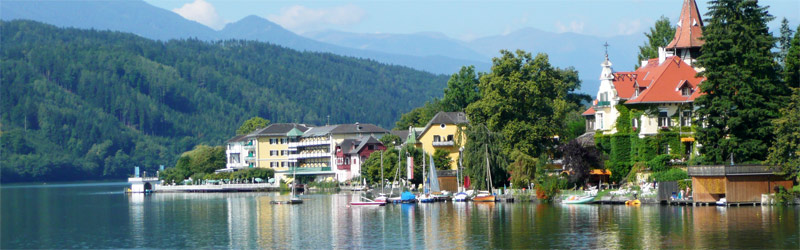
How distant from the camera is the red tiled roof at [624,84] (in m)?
88.4

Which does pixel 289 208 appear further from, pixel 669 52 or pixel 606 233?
pixel 606 233

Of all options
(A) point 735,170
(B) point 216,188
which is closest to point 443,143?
(B) point 216,188

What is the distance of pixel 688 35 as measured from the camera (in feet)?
295

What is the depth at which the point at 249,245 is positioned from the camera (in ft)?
194

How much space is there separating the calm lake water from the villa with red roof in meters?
9.16

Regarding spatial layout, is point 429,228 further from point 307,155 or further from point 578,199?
point 307,155

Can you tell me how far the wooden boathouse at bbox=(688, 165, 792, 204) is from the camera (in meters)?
70.3

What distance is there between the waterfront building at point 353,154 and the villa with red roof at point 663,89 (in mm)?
63360

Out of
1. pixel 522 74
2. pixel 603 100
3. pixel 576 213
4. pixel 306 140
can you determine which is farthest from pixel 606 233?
pixel 306 140

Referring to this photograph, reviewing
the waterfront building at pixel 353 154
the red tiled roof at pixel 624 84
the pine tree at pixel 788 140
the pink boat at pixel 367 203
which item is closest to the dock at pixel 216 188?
the waterfront building at pixel 353 154

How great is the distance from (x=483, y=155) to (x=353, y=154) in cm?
6380

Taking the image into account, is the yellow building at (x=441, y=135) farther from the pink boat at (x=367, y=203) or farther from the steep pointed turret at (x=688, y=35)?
the steep pointed turret at (x=688, y=35)

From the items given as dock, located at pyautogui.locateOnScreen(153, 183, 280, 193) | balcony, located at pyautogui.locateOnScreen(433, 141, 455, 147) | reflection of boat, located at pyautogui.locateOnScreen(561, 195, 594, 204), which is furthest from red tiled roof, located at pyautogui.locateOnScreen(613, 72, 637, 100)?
dock, located at pyautogui.locateOnScreen(153, 183, 280, 193)

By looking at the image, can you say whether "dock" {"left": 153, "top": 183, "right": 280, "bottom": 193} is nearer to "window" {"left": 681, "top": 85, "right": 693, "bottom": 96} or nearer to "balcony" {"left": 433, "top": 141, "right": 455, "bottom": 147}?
"balcony" {"left": 433, "top": 141, "right": 455, "bottom": 147}
